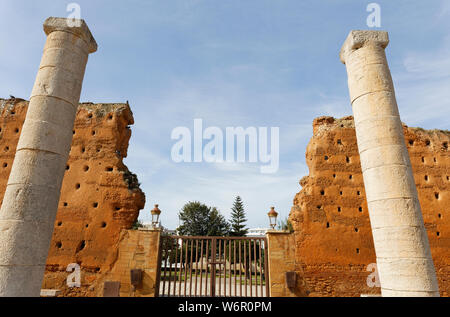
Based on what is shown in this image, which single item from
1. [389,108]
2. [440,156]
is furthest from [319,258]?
[440,156]

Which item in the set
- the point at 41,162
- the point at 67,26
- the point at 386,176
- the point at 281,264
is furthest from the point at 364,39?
the point at 41,162

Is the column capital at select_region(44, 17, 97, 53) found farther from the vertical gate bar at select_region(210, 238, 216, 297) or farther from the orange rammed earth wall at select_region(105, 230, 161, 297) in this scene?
the vertical gate bar at select_region(210, 238, 216, 297)

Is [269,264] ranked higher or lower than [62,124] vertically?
lower

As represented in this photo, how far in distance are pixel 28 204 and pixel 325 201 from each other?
820 cm

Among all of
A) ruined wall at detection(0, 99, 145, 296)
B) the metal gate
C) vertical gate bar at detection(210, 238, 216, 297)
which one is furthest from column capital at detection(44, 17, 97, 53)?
vertical gate bar at detection(210, 238, 216, 297)

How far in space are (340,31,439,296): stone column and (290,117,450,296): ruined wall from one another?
4008 mm

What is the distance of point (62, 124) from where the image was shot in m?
5.00

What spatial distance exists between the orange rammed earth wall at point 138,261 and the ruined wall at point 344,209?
179 inches

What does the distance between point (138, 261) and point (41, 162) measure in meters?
4.70

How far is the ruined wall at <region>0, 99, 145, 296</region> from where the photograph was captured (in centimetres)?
809

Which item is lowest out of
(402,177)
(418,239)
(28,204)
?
(418,239)

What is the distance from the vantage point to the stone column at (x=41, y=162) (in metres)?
4.14

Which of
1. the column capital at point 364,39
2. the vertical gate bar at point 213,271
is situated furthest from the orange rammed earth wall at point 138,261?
the column capital at point 364,39
